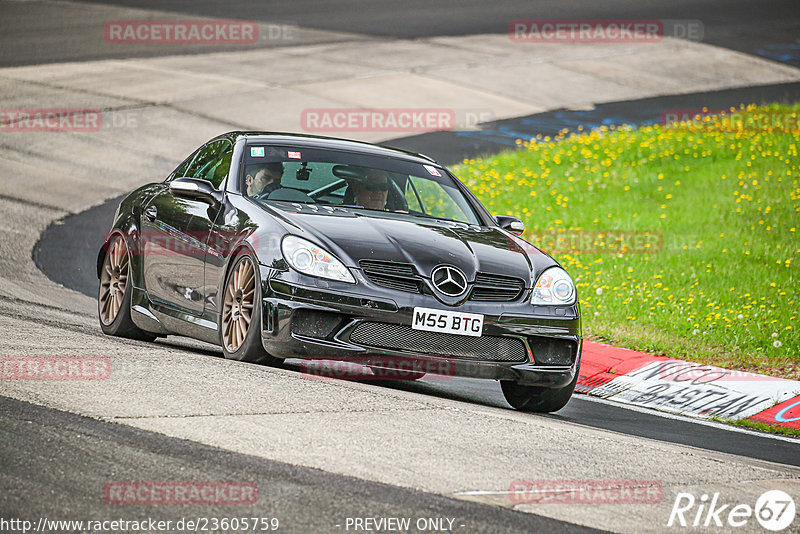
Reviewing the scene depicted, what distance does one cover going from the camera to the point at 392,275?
702 centimetres

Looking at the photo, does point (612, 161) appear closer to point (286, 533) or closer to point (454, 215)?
point (454, 215)

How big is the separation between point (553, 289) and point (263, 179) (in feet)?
6.90

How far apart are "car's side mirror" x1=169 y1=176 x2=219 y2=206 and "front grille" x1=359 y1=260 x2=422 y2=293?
59.8 inches

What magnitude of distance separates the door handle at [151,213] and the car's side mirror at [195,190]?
0.61 meters

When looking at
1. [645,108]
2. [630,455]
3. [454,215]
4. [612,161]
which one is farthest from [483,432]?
[645,108]

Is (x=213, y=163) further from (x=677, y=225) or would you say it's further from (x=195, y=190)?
(x=677, y=225)

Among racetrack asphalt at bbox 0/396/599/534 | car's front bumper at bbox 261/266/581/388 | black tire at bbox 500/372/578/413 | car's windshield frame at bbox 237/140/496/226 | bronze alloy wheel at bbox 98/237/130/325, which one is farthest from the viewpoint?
bronze alloy wheel at bbox 98/237/130/325

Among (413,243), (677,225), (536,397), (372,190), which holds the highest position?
(372,190)

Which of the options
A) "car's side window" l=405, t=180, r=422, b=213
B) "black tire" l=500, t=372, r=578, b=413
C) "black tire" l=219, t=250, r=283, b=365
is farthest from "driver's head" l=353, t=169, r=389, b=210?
"black tire" l=500, t=372, r=578, b=413

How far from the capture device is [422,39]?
30609mm

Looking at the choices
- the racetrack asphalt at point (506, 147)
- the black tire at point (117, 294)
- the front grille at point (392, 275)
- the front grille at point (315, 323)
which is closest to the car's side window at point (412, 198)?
the racetrack asphalt at point (506, 147)

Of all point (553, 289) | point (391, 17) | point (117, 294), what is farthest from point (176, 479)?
point (391, 17)

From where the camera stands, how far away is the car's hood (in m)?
7.09

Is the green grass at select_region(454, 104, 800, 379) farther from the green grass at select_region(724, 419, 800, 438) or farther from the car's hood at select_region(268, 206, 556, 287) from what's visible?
the car's hood at select_region(268, 206, 556, 287)
